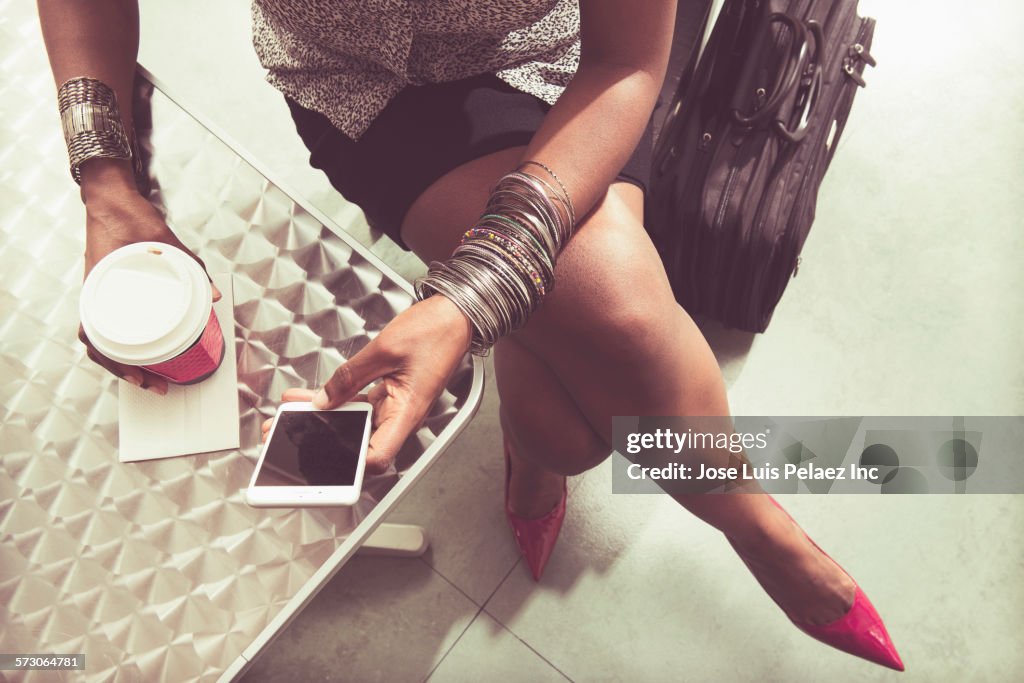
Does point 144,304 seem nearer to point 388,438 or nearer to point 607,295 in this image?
point 388,438

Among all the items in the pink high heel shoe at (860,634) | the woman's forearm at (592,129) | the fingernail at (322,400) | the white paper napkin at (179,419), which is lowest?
the pink high heel shoe at (860,634)

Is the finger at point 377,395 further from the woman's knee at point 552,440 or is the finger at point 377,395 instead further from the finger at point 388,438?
the woman's knee at point 552,440

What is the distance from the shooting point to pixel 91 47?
2.19 feet

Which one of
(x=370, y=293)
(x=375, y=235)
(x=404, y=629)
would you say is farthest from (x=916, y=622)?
(x=375, y=235)

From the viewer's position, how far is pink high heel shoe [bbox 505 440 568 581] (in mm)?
1097

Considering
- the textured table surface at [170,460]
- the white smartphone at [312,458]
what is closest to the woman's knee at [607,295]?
the textured table surface at [170,460]

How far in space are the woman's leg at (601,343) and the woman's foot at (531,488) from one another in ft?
0.46

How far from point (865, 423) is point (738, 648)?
0.50 meters

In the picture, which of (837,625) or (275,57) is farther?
(837,625)

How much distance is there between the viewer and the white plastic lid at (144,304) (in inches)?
20.7

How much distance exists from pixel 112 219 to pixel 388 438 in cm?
40

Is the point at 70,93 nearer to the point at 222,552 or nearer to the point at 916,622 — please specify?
the point at 222,552

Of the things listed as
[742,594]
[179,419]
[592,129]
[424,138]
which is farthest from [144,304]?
[742,594]

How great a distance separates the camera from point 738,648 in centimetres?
107
